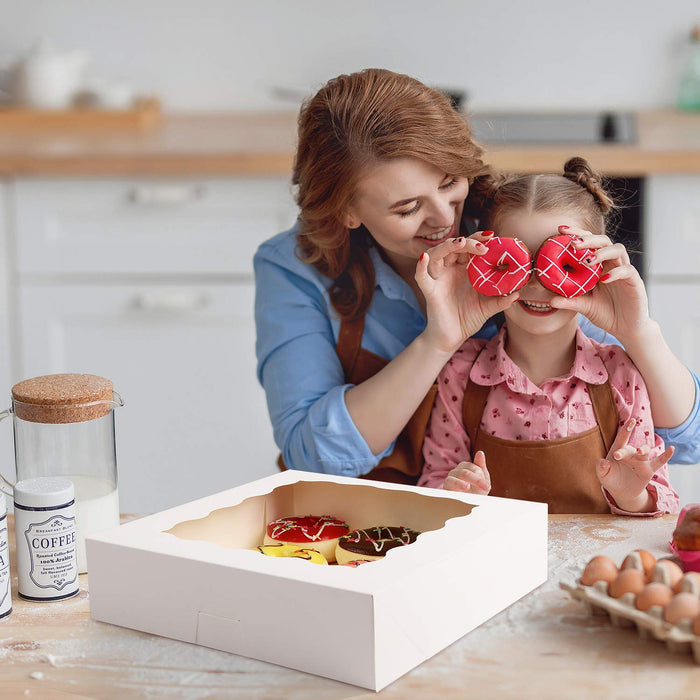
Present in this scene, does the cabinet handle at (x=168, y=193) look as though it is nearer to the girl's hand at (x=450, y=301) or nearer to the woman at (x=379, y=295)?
the woman at (x=379, y=295)

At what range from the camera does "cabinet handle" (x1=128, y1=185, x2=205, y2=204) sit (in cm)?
242

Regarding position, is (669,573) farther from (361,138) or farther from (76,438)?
(361,138)

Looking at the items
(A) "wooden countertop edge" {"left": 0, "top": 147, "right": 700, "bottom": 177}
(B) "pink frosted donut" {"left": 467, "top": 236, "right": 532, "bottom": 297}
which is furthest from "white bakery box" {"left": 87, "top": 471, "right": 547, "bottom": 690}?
(A) "wooden countertop edge" {"left": 0, "top": 147, "right": 700, "bottom": 177}

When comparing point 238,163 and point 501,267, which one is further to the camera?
point 238,163

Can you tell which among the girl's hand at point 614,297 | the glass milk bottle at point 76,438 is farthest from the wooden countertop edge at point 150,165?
the glass milk bottle at point 76,438

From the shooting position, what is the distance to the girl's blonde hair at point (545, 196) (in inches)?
54.4

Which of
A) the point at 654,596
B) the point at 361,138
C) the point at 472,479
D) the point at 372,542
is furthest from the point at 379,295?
the point at 654,596

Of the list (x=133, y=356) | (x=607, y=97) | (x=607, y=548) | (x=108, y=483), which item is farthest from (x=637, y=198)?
(x=108, y=483)

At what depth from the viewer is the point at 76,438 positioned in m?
1.11

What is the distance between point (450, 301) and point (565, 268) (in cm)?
17

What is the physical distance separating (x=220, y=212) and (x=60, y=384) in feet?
4.75

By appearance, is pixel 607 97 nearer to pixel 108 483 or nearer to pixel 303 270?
pixel 303 270

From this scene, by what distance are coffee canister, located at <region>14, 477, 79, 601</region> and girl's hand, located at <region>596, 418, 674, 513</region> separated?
0.58 meters

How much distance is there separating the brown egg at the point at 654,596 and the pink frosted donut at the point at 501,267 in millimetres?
561
